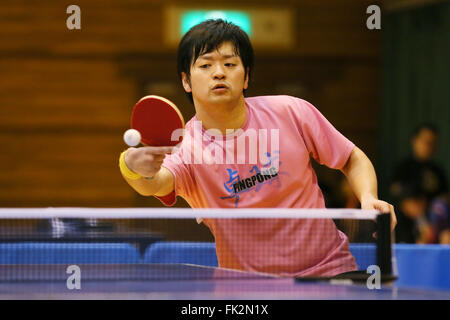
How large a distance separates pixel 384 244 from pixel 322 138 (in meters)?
0.64

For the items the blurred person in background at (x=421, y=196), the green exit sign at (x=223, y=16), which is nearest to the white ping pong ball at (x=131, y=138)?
the blurred person in background at (x=421, y=196)

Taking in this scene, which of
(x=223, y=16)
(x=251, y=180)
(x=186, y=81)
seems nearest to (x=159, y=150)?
(x=251, y=180)

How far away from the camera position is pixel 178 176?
8.29 feet

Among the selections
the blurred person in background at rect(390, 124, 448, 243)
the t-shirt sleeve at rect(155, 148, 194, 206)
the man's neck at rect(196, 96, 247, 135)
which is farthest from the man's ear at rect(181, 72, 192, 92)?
the blurred person in background at rect(390, 124, 448, 243)

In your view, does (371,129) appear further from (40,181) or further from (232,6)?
(40,181)

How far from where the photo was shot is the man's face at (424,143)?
632 centimetres

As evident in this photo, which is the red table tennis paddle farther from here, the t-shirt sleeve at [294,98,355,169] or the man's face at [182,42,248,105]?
the t-shirt sleeve at [294,98,355,169]

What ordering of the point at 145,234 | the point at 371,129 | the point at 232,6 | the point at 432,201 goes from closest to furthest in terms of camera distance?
the point at 145,234, the point at 432,201, the point at 232,6, the point at 371,129

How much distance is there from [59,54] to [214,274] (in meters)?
6.82

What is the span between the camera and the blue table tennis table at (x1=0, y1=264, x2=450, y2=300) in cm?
176

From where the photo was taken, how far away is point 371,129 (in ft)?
29.1

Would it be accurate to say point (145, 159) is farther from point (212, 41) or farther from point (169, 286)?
point (212, 41)
